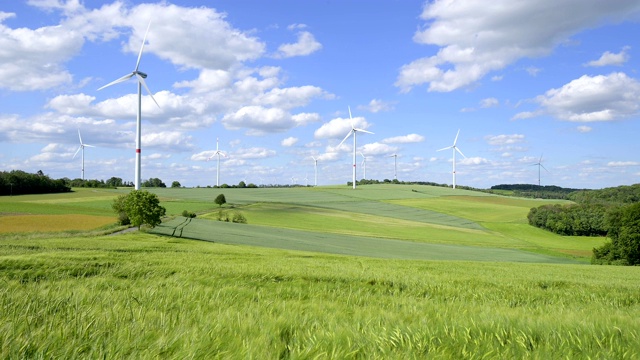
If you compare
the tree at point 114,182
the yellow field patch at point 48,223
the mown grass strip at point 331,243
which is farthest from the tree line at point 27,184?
the mown grass strip at point 331,243

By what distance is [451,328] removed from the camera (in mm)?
3162

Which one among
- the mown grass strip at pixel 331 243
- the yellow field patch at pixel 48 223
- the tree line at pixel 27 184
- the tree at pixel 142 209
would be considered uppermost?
the tree line at pixel 27 184

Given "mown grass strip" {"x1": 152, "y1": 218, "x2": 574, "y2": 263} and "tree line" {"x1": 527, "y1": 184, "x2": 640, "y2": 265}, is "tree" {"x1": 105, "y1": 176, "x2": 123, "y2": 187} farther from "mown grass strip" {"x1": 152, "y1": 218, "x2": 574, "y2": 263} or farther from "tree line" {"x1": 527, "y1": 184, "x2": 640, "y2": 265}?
"tree line" {"x1": 527, "y1": 184, "x2": 640, "y2": 265}

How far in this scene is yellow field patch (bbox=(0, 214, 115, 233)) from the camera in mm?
51203

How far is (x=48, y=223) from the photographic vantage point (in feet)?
Answer: 182

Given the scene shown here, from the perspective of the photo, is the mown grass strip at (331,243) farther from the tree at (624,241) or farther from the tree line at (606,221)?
the tree line at (606,221)

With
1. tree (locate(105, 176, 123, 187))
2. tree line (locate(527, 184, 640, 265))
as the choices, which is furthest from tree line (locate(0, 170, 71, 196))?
tree line (locate(527, 184, 640, 265))

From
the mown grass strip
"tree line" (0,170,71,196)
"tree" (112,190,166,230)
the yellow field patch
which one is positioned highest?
"tree line" (0,170,71,196)

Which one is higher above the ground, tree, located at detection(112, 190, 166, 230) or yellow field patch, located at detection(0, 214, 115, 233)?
tree, located at detection(112, 190, 166, 230)

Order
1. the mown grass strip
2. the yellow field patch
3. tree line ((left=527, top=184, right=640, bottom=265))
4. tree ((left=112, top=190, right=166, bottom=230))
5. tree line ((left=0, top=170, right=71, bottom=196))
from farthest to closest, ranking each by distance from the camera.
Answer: tree line ((left=0, top=170, right=71, bottom=196)) < tree line ((left=527, top=184, right=640, bottom=265)) < tree ((left=112, top=190, right=166, bottom=230)) < the yellow field patch < the mown grass strip

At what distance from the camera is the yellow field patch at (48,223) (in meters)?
51.2

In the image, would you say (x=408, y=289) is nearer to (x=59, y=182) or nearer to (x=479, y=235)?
(x=479, y=235)

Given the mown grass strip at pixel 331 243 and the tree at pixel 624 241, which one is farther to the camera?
the tree at pixel 624 241

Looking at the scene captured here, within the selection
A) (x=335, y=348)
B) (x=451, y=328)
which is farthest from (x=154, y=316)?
(x=451, y=328)
